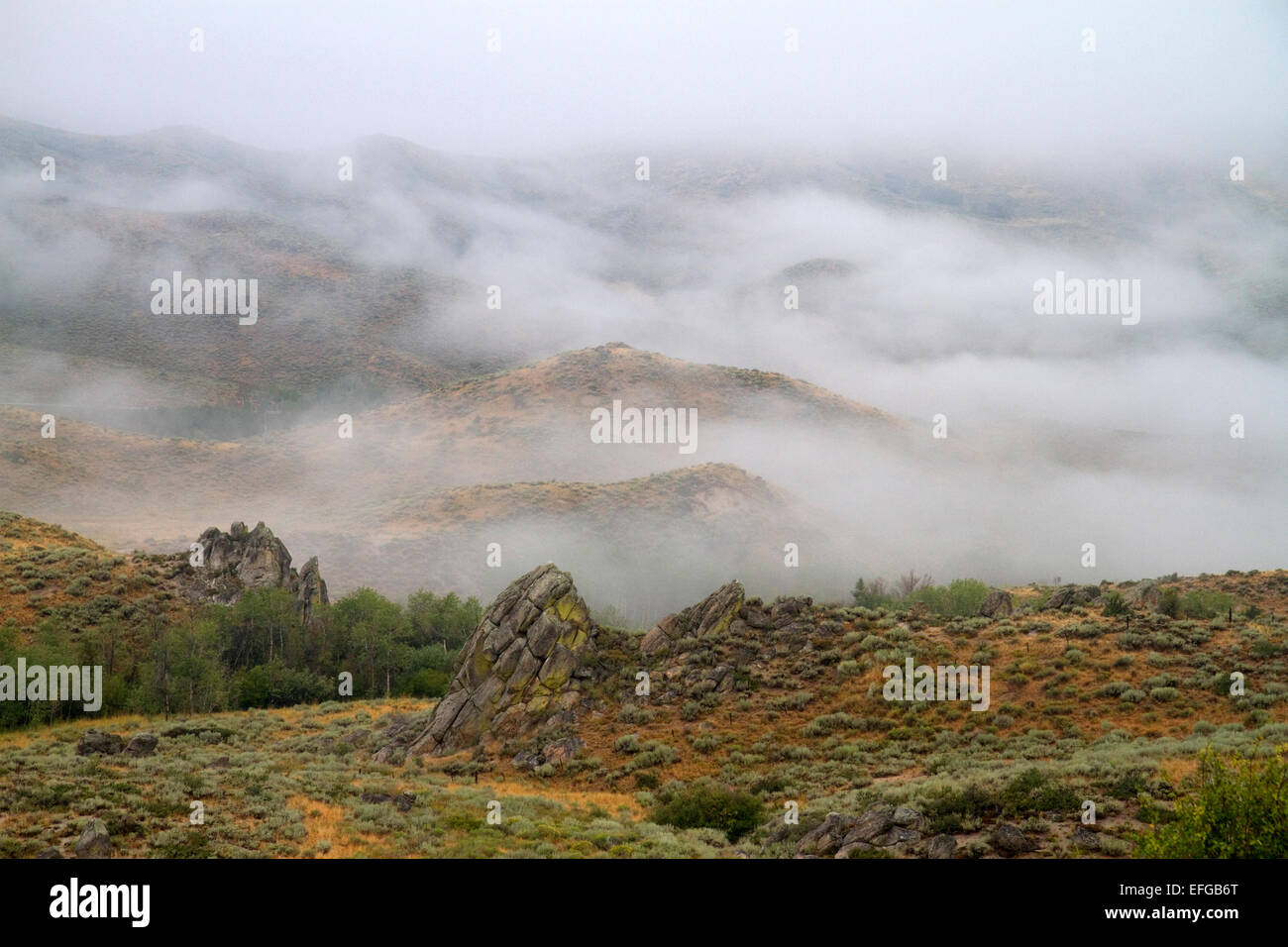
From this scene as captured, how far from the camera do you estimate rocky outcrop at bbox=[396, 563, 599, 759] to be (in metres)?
35.1

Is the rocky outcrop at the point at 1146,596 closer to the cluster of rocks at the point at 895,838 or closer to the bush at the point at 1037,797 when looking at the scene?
the bush at the point at 1037,797

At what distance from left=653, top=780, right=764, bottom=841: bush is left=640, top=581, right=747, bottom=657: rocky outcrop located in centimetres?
1354

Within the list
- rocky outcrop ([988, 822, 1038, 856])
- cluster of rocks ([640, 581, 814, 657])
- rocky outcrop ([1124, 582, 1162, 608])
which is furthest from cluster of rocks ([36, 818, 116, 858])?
rocky outcrop ([1124, 582, 1162, 608])

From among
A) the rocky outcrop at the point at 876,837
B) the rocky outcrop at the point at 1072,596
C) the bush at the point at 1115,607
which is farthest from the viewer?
the rocky outcrop at the point at 1072,596

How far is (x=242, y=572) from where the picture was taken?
64500 mm

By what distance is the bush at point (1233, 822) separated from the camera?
14125 mm

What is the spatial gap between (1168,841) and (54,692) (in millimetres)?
49936

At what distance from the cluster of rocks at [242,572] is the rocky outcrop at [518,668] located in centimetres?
3160

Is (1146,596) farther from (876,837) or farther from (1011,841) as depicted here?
(876,837)

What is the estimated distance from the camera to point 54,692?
43.5 m

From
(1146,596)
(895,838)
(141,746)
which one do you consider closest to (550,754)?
(141,746)

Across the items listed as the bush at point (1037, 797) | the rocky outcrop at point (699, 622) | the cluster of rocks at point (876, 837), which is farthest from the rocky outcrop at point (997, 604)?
the cluster of rocks at point (876, 837)

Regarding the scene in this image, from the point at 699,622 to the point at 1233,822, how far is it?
2904 centimetres

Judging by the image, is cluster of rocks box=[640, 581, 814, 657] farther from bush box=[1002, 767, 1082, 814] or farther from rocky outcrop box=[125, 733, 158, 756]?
rocky outcrop box=[125, 733, 158, 756]
